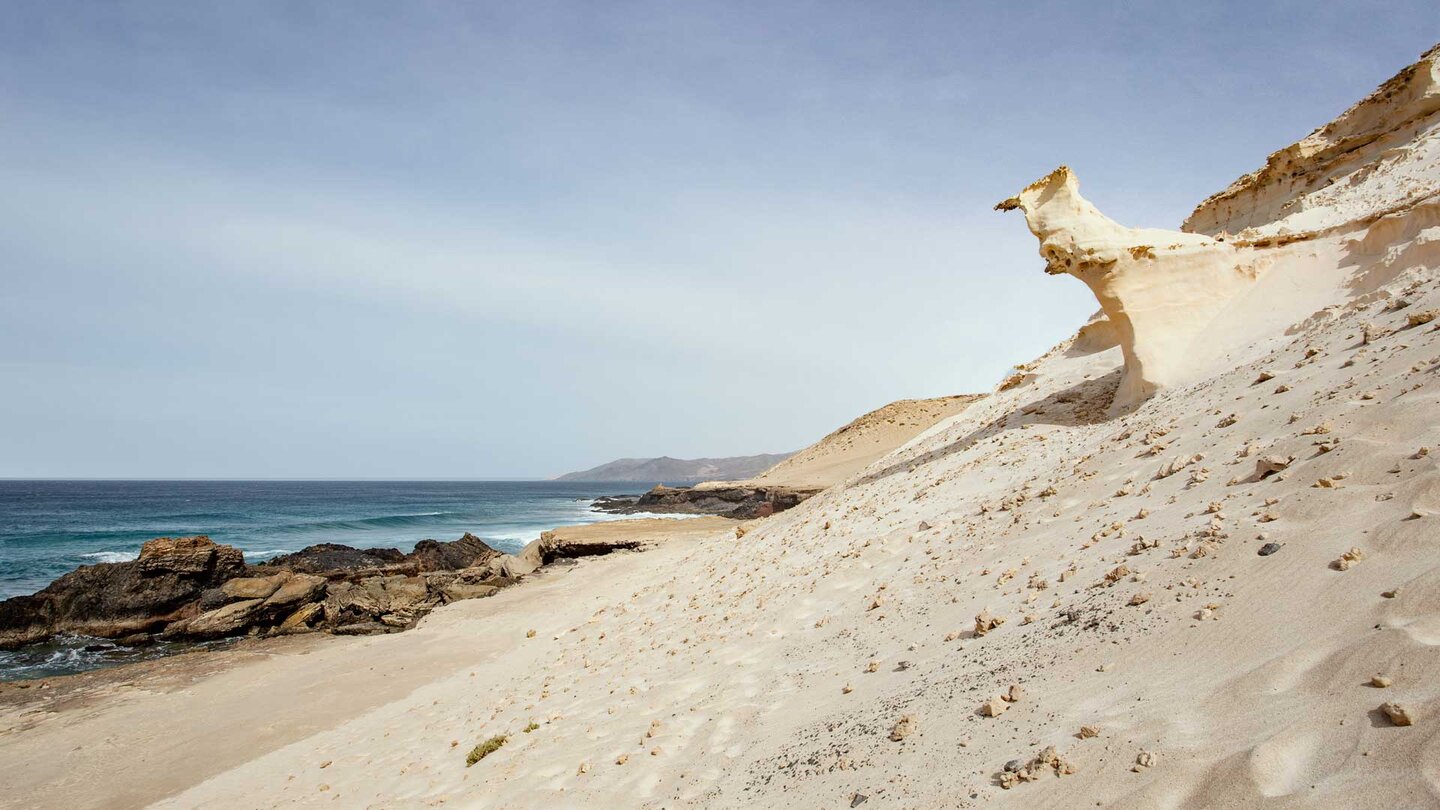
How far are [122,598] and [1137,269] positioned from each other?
82.7 ft

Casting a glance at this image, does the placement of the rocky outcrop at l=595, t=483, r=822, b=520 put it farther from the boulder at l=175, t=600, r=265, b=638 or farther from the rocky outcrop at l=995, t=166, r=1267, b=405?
the rocky outcrop at l=995, t=166, r=1267, b=405

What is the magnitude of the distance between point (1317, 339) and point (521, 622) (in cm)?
1417

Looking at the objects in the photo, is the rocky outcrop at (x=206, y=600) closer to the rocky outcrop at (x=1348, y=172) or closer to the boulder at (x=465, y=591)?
the boulder at (x=465, y=591)

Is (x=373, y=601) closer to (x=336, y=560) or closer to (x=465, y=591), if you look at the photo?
(x=465, y=591)

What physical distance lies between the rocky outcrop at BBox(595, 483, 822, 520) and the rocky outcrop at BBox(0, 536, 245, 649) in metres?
21.3

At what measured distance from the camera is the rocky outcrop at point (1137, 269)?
11.9m

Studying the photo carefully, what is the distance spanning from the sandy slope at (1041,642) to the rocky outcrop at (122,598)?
8067 millimetres

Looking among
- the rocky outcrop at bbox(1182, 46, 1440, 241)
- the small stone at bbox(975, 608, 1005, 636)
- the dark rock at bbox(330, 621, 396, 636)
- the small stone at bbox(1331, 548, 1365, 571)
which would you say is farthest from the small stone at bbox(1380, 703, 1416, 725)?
the dark rock at bbox(330, 621, 396, 636)

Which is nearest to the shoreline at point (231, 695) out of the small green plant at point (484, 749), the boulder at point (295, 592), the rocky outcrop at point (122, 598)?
the boulder at point (295, 592)

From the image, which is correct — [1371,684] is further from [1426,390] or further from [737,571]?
[737,571]

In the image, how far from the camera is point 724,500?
48.7m

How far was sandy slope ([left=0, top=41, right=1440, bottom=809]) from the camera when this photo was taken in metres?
3.45

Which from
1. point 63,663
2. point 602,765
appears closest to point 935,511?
point 602,765

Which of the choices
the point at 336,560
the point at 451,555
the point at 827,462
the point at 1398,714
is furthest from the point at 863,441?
the point at 1398,714
